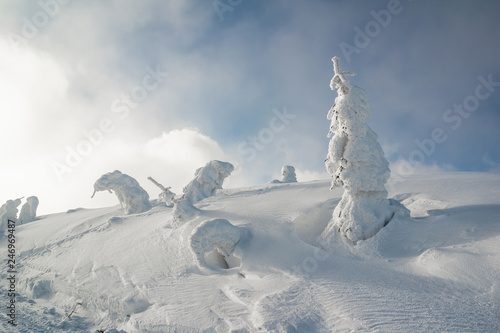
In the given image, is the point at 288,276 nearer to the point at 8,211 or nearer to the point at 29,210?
the point at 8,211

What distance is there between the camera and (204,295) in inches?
328

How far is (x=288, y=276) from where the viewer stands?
333 inches

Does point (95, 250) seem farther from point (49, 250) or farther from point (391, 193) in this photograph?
point (391, 193)

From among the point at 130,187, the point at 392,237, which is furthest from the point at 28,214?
the point at 392,237

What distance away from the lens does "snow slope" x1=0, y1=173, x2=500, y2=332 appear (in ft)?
20.7

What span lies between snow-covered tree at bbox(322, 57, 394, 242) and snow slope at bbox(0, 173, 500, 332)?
2.39 feet

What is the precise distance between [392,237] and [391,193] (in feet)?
20.0

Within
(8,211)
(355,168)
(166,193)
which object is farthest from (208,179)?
(8,211)

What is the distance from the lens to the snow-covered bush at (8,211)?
968 inches

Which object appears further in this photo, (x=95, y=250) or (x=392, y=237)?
(x=95, y=250)

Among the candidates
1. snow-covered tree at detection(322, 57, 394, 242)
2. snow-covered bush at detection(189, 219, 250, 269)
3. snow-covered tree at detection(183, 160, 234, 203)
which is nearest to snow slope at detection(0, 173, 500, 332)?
snow-covered bush at detection(189, 219, 250, 269)

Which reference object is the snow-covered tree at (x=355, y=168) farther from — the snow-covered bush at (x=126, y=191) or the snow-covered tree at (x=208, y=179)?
the snow-covered bush at (x=126, y=191)

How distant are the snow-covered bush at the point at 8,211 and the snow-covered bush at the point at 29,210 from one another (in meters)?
2.38

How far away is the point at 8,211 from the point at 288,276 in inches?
1197
